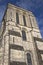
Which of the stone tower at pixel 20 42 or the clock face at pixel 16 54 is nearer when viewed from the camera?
the clock face at pixel 16 54

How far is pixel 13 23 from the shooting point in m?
18.2

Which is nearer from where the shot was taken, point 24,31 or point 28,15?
point 24,31

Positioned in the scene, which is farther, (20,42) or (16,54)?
(20,42)

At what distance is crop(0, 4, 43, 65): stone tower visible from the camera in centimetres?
1266

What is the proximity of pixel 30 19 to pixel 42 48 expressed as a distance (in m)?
7.95

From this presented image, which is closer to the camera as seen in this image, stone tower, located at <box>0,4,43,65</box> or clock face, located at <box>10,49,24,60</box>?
clock face, located at <box>10,49,24,60</box>

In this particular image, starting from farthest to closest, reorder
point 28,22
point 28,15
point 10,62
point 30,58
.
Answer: point 28,15
point 28,22
point 30,58
point 10,62

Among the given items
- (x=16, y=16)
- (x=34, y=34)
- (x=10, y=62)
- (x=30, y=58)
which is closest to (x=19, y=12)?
(x=16, y=16)

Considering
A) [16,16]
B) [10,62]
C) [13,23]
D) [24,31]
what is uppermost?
[16,16]

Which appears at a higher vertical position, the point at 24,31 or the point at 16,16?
the point at 16,16

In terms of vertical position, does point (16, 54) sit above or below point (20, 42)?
below

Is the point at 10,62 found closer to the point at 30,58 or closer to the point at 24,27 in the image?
the point at 30,58

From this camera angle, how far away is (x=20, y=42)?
586 inches

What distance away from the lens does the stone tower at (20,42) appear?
12662 mm
